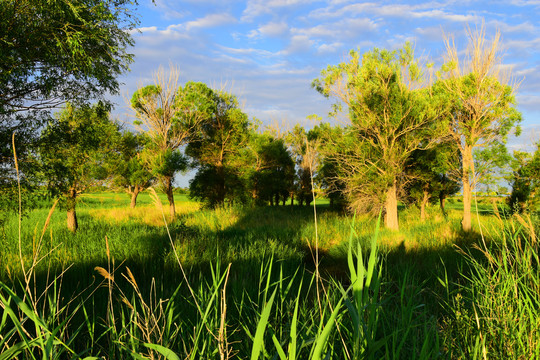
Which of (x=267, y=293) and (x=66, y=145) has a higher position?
(x=66, y=145)

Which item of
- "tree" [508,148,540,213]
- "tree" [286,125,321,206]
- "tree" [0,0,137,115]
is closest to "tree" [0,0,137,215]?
"tree" [0,0,137,115]

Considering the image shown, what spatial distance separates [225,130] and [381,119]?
1300 centimetres

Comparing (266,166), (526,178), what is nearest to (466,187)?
(526,178)

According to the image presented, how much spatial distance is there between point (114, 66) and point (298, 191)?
24.8 meters

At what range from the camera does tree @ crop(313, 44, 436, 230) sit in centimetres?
1528

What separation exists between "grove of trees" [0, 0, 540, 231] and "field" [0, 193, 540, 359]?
0.65 metres

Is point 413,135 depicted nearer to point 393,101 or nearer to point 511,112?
point 393,101

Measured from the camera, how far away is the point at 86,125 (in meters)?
10.9

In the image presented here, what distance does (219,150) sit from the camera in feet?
81.3

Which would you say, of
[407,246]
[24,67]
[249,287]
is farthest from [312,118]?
[249,287]

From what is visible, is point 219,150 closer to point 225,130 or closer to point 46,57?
point 225,130

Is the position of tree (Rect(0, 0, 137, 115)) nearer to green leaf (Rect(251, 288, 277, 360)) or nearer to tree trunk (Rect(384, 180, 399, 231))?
green leaf (Rect(251, 288, 277, 360))

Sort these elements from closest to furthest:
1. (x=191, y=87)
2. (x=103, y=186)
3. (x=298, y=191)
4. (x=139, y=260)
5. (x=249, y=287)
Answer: (x=249, y=287)
(x=139, y=260)
(x=103, y=186)
(x=191, y=87)
(x=298, y=191)

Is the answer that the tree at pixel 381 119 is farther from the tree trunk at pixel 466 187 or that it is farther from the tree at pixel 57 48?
the tree at pixel 57 48
